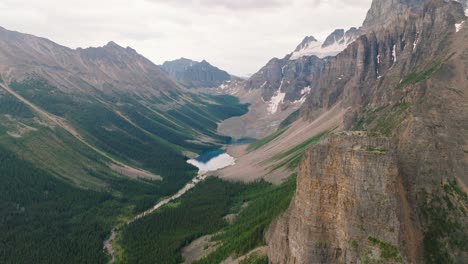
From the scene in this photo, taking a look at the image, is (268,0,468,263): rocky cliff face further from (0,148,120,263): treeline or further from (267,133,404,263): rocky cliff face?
(0,148,120,263): treeline

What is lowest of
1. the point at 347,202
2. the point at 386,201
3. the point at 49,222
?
the point at 49,222

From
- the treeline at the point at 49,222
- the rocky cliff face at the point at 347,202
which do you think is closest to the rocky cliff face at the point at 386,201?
the rocky cliff face at the point at 347,202

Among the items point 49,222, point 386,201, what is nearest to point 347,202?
point 386,201

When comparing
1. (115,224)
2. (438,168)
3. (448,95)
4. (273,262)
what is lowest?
(115,224)

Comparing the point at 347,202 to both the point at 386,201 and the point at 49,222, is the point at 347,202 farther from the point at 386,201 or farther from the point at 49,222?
the point at 49,222

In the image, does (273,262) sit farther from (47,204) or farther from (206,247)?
(47,204)

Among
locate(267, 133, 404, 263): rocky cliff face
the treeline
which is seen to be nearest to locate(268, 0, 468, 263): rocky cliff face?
locate(267, 133, 404, 263): rocky cliff face

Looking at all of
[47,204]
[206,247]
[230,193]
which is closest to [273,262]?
[206,247]

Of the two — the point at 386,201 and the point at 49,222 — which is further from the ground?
the point at 386,201
